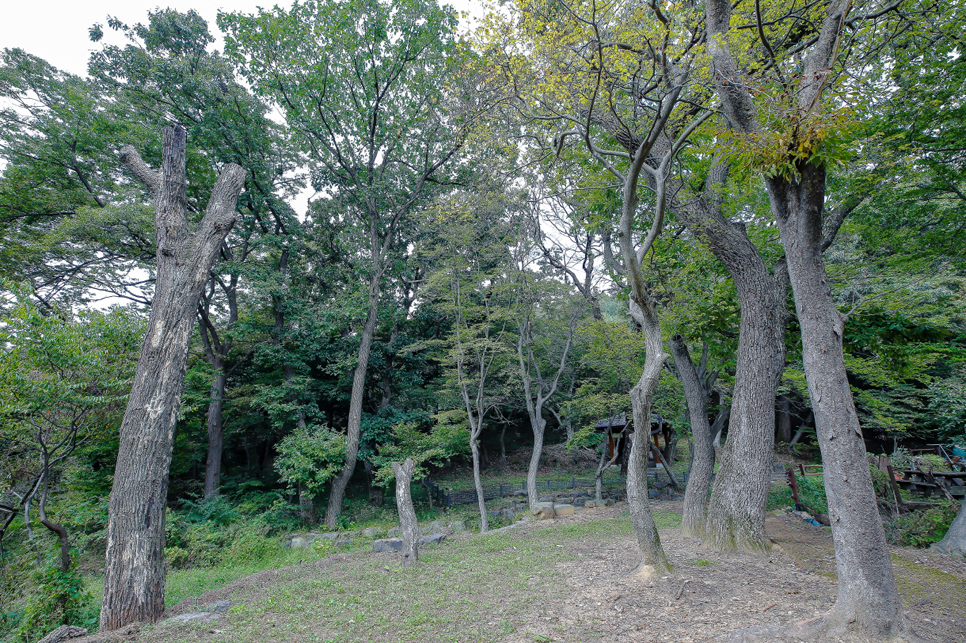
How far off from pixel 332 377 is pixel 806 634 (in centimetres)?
1528

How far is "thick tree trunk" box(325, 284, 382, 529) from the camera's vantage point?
1231cm

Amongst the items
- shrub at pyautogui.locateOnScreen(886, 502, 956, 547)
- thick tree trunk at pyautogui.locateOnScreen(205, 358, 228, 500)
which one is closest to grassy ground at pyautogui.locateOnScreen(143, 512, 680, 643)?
shrub at pyautogui.locateOnScreen(886, 502, 956, 547)

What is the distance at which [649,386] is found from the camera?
454 cm

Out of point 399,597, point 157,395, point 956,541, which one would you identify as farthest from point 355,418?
point 956,541

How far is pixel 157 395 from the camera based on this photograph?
4895mm

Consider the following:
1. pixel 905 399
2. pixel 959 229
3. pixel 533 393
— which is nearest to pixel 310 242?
pixel 533 393

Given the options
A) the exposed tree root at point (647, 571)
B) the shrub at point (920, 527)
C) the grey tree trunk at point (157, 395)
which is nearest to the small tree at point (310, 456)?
the grey tree trunk at point (157, 395)

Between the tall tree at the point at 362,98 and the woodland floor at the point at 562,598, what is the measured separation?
25.5 feet

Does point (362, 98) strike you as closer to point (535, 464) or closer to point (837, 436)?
point (535, 464)

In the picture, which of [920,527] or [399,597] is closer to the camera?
[399,597]

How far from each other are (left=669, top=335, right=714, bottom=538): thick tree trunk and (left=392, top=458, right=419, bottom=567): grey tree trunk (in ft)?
14.2

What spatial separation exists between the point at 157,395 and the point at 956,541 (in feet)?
35.1

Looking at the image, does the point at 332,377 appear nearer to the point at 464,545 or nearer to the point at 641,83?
the point at 464,545

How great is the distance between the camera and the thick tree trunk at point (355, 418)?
12312mm
